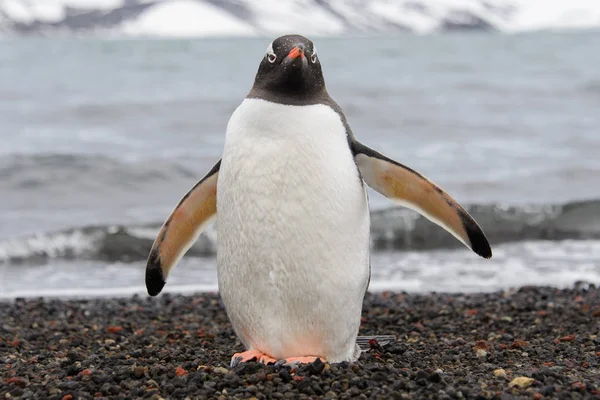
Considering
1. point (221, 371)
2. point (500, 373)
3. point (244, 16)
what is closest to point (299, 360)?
point (221, 371)

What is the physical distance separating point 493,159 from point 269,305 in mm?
12744

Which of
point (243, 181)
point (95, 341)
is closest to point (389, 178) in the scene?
point (243, 181)

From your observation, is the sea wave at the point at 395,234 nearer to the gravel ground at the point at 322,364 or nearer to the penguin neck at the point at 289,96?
the gravel ground at the point at 322,364

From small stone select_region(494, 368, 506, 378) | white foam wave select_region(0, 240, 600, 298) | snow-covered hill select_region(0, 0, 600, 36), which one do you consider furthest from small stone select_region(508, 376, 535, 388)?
snow-covered hill select_region(0, 0, 600, 36)

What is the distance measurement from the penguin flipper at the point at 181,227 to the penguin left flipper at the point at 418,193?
652 millimetres

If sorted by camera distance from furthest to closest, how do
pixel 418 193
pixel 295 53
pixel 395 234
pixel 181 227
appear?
1. pixel 395 234
2. pixel 181 227
3. pixel 418 193
4. pixel 295 53

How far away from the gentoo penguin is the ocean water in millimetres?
3786

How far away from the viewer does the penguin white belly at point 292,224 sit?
3350mm

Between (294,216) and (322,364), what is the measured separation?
1.86ft

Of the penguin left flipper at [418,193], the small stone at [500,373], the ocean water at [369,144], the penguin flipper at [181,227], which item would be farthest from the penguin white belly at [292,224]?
the ocean water at [369,144]

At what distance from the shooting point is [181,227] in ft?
12.6

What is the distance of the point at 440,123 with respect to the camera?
66.3 feet

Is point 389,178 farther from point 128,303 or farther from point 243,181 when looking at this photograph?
point 128,303

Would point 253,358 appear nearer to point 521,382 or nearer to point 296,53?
point 521,382
